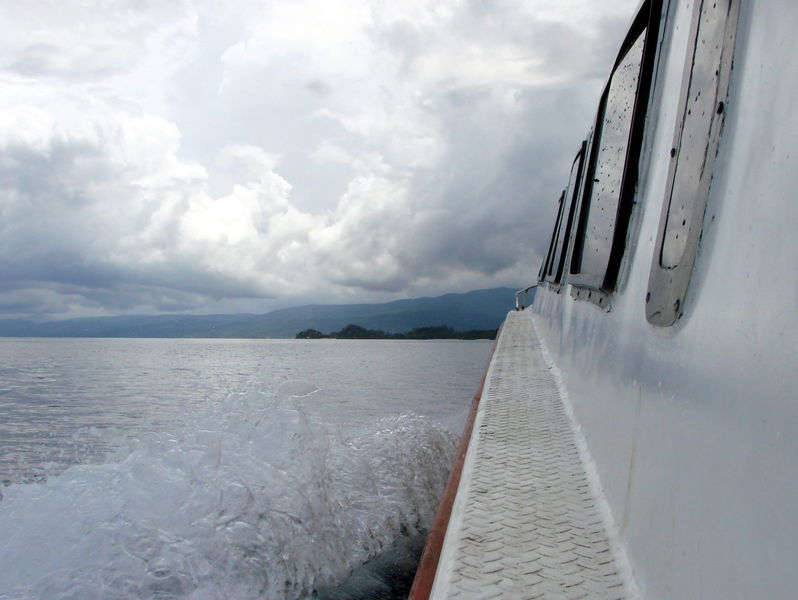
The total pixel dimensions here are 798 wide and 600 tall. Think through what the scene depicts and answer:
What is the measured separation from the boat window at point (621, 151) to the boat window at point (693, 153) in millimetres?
788

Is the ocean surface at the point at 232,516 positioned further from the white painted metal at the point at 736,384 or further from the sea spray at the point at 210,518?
the white painted metal at the point at 736,384

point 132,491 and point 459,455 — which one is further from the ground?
point 459,455

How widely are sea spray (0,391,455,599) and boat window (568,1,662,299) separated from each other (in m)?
2.68

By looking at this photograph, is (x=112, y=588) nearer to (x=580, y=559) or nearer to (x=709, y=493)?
(x=580, y=559)

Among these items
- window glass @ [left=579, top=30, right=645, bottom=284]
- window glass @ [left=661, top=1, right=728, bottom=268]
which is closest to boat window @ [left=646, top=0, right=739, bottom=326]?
window glass @ [left=661, top=1, right=728, bottom=268]

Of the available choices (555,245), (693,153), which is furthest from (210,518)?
(555,245)

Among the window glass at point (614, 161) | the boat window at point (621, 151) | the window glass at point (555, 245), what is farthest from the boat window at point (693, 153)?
the window glass at point (555, 245)

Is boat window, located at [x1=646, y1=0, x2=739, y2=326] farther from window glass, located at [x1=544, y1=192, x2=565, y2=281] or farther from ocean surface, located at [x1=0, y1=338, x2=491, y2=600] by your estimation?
window glass, located at [x1=544, y1=192, x2=565, y2=281]

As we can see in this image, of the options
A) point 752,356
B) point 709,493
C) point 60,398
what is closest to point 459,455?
point 709,493

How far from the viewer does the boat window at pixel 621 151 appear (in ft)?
8.96

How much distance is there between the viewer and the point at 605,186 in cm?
356

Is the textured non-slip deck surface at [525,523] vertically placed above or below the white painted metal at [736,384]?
below

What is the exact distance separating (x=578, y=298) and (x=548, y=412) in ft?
2.71

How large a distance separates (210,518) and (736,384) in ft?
12.8
